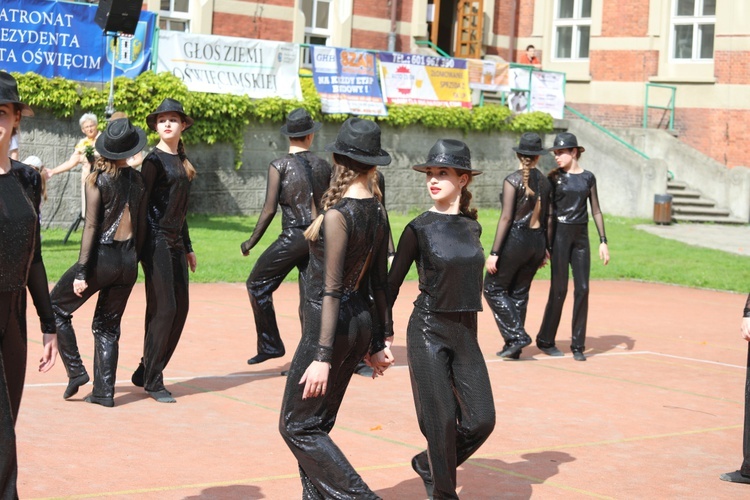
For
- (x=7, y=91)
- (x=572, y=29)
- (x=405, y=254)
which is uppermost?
(x=572, y=29)

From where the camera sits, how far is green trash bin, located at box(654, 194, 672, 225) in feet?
83.4

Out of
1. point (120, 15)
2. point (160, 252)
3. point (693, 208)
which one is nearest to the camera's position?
point (160, 252)

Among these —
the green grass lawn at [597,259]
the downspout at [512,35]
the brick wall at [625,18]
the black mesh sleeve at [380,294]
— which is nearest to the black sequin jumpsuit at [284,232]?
the black mesh sleeve at [380,294]

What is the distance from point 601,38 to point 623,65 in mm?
952

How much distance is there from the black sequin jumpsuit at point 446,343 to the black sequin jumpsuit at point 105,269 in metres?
2.72

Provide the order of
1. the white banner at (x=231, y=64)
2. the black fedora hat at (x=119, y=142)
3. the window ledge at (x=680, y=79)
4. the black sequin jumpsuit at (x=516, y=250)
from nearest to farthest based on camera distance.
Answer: the black fedora hat at (x=119, y=142), the black sequin jumpsuit at (x=516, y=250), the white banner at (x=231, y=64), the window ledge at (x=680, y=79)

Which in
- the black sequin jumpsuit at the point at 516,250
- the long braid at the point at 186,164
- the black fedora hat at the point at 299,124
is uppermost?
the black fedora hat at the point at 299,124

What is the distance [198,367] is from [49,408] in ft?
6.35

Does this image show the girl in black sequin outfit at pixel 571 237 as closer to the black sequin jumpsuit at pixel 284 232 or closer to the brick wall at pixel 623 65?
the black sequin jumpsuit at pixel 284 232

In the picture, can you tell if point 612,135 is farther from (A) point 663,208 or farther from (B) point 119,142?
(B) point 119,142

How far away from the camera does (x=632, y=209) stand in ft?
88.5

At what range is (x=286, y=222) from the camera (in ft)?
30.3

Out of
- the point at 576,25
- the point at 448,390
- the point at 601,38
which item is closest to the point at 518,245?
the point at 448,390

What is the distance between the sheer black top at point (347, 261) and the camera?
16.8ft
